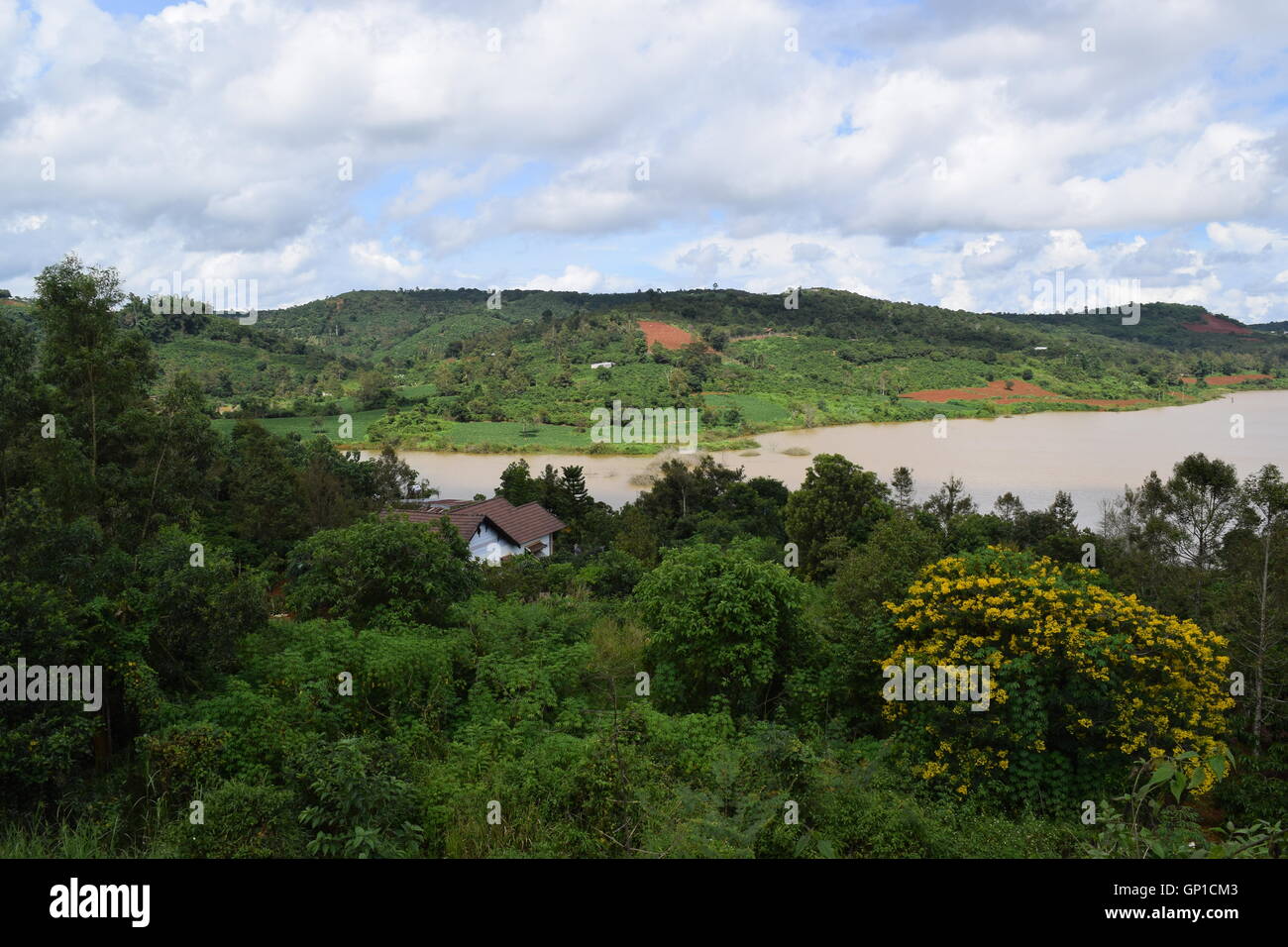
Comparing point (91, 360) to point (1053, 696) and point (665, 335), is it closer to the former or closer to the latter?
point (1053, 696)

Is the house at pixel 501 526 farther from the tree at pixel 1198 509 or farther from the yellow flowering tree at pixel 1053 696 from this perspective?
the yellow flowering tree at pixel 1053 696

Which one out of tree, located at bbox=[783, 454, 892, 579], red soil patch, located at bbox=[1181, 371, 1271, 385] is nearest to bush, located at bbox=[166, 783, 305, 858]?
tree, located at bbox=[783, 454, 892, 579]

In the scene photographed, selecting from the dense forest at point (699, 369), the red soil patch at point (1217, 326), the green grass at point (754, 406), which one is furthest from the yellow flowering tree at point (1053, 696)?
the red soil patch at point (1217, 326)

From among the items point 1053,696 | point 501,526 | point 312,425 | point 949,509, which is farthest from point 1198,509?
point 312,425

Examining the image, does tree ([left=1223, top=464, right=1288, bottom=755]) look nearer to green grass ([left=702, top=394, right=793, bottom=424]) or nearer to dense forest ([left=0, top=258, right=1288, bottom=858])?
dense forest ([left=0, top=258, right=1288, bottom=858])
